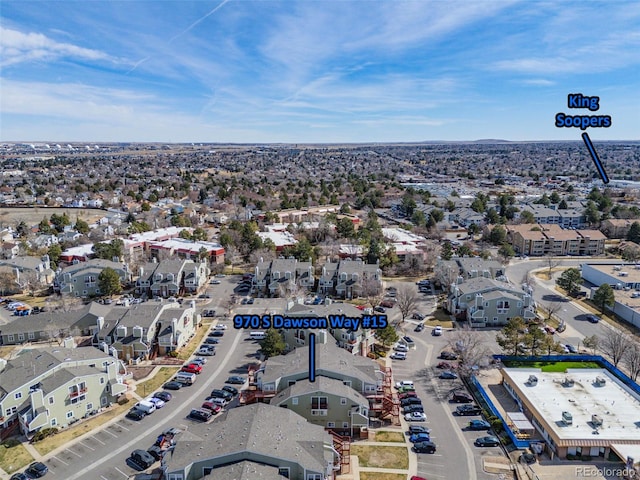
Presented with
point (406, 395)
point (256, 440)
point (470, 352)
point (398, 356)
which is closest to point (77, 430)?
point (256, 440)

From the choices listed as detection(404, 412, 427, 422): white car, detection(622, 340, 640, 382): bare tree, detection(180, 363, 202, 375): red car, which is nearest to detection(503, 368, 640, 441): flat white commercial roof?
detection(622, 340, 640, 382): bare tree

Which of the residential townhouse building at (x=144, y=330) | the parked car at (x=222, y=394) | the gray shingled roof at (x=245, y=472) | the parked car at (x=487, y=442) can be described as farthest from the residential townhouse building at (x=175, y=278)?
the parked car at (x=487, y=442)

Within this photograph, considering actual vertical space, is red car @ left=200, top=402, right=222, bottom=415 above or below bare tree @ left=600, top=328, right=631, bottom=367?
below

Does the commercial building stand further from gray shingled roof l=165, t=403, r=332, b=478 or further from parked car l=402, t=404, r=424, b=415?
gray shingled roof l=165, t=403, r=332, b=478

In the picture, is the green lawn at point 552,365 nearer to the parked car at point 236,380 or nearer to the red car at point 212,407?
the parked car at point 236,380

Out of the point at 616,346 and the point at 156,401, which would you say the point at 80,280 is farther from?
the point at 616,346
